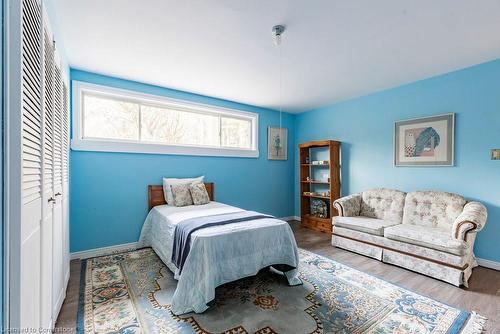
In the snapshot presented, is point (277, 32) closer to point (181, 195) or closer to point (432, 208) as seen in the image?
point (181, 195)

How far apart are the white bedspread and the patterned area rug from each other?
0.47ft

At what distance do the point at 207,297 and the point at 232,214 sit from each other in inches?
38.6

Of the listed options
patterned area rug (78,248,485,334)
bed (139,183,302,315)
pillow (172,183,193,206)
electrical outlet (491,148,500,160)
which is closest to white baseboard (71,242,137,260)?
patterned area rug (78,248,485,334)

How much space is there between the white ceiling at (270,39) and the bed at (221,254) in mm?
1934

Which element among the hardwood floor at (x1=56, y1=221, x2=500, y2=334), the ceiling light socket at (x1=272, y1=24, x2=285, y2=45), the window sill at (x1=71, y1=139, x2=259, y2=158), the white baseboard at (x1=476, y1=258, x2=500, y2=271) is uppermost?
the ceiling light socket at (x1=272, y1=24, x2=285, y2=45)

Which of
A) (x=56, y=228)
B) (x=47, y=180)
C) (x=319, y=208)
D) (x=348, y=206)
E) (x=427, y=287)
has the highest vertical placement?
(x=47, y=180)

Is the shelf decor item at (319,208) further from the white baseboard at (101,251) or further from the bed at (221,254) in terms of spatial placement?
the white baseboard at (101,251)

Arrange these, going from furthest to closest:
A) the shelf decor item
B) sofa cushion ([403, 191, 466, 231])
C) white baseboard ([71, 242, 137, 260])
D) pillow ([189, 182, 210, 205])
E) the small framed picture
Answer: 1. the small framed picture
2. the shelf decor item
3. pillow ([189, 182, 210, 205])
4. white baseboard ([71, 242, 137, 260])
5. sofa cushion ([403, 191, 466, 231])

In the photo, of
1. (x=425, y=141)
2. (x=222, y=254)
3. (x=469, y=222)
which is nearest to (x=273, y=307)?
(x=222, y=254)

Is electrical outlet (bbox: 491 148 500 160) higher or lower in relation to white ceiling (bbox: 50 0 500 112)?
lower

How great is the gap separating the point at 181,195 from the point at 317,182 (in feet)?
8.99

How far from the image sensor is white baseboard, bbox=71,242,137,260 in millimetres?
3059

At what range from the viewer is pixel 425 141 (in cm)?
341

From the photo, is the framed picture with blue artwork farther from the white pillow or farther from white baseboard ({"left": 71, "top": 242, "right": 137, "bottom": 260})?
white baseboard ({"left": 71, "top": 242, "right": 137, "bottom": 260})
